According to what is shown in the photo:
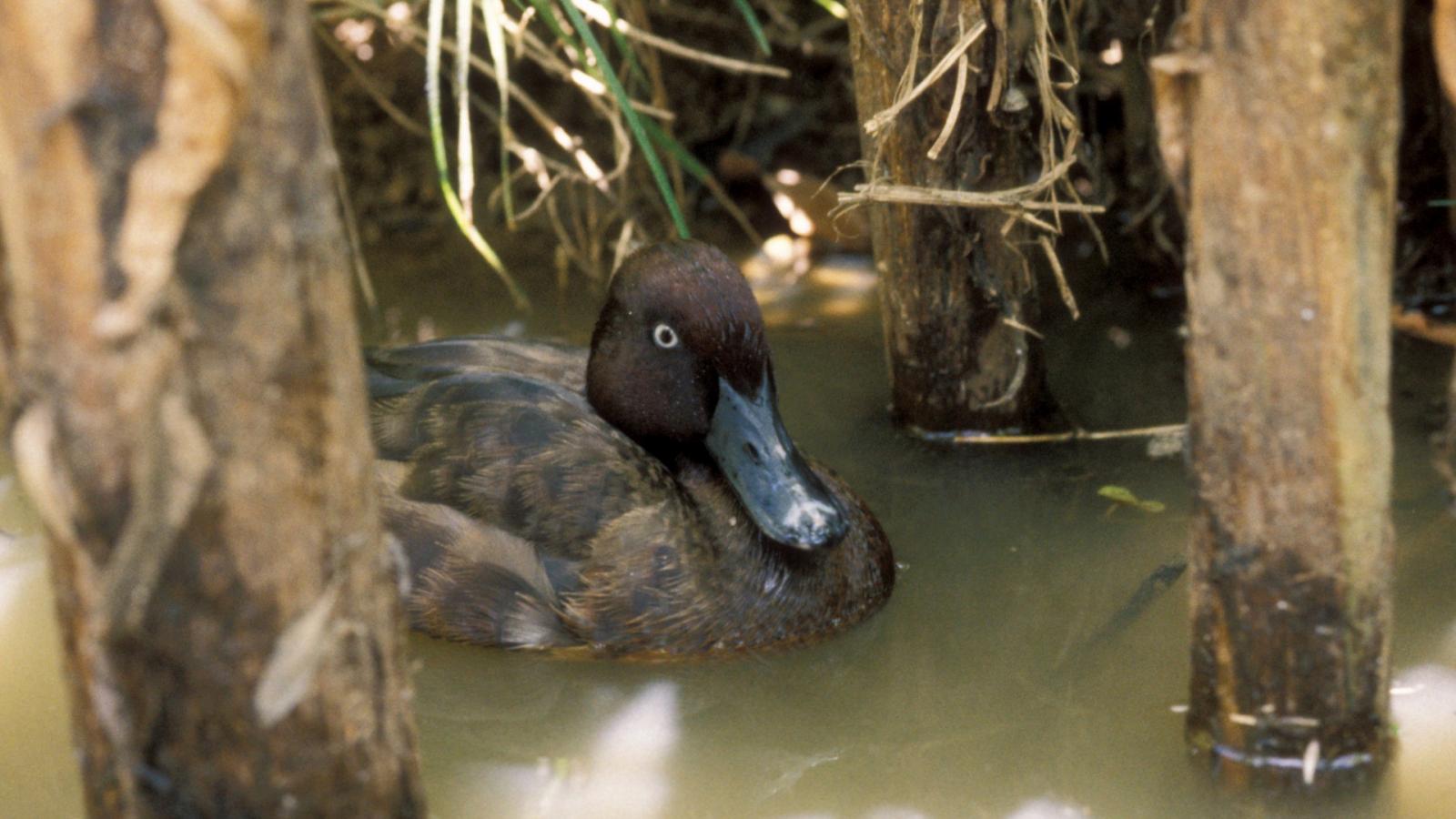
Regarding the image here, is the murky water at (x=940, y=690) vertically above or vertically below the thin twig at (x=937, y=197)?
below

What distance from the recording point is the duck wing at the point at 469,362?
3562mm

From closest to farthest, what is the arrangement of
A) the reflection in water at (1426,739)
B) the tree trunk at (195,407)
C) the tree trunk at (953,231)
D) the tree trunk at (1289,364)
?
the tree trunk at (195,407), the tree trunk at (1289,364), the reflection in water at (1426,739), the tree trunk at (953,231)

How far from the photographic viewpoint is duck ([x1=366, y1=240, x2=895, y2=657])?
3.21 m

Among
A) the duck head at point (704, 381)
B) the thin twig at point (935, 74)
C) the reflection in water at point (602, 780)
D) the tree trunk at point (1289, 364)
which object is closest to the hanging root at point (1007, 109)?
the thin twig at point (935, 74)

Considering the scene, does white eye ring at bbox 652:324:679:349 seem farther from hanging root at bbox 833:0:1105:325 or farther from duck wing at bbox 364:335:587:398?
hanging root at bbox 833:0:1105:325

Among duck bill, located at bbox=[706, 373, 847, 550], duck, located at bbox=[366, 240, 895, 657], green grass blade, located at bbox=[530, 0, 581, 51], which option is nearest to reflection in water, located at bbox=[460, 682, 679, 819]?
duck, located at bbox=[366, 240, 895, 657]

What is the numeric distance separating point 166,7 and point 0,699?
198cm

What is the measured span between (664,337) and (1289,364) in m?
1.55

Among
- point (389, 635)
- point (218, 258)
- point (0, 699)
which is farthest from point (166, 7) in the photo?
point (0, 699)

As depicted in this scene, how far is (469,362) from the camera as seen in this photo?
11.9ft

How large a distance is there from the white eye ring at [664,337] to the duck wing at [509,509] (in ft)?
0.75

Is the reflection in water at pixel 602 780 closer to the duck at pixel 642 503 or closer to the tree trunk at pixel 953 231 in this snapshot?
the duck at pixel 642 503

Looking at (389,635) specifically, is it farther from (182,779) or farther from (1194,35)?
(1194,35)

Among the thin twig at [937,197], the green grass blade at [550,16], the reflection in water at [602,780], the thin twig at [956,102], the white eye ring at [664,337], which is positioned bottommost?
the reflection in water at [602,780]
